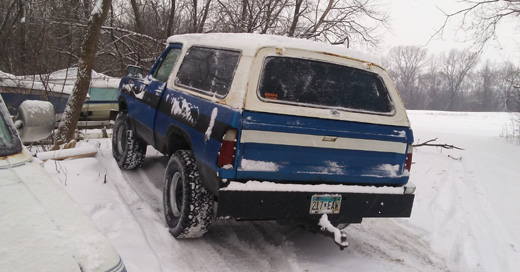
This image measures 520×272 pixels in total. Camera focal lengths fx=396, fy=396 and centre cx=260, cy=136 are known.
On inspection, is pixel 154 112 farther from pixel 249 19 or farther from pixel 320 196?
pixel 249 19

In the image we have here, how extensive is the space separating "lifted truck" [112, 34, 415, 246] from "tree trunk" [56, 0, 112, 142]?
130 inches

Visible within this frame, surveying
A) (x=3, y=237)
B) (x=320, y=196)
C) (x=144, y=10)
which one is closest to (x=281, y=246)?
(x=320, y=196)

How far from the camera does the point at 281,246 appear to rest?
400 centimetres

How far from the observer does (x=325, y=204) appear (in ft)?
11.5

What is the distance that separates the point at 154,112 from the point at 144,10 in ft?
45.4

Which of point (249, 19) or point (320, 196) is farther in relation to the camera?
point (249, 19)

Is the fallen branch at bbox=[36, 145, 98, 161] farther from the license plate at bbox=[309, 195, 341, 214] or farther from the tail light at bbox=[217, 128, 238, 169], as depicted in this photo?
the license plate at bbox=[309, 195, 341, 214]

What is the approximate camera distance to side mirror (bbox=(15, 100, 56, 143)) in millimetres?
2580

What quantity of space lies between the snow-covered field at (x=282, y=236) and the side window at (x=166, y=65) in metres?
1.46

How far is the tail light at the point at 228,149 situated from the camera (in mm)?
3178

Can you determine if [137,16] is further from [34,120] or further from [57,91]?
[34,120]

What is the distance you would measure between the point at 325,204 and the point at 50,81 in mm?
8658

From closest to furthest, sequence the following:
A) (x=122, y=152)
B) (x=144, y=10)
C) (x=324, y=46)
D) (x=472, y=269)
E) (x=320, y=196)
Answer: (x=320, y=196) → (x=324, y=46) → (x=472, y=269) → (x=122, y=152) → (x=144, y=10)

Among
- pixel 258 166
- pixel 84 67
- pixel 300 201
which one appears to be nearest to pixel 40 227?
pixel 258 166
